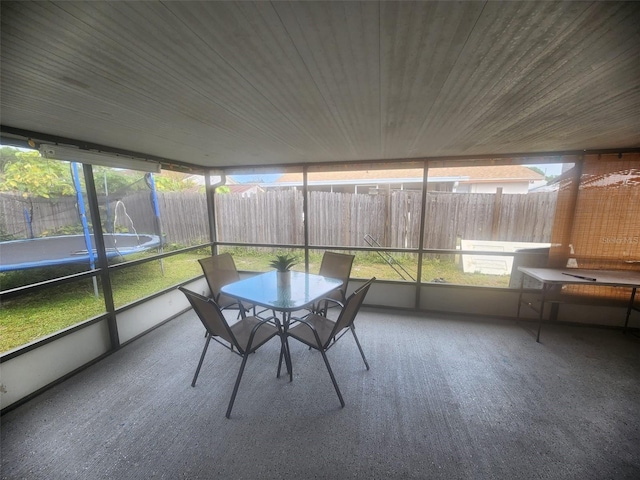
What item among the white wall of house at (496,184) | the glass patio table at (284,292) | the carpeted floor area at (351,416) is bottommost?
the carpeted floor area at (351,416)

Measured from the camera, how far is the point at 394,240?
12.5 feet

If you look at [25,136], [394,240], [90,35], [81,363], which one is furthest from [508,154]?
[81,363]

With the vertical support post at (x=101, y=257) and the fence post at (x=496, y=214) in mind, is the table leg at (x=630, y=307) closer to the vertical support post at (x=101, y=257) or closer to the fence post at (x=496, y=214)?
the fence post at (x=496, y=214)

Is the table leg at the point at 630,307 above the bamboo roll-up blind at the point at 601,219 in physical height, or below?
below

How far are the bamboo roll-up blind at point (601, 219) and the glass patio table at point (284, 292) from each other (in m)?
3.00

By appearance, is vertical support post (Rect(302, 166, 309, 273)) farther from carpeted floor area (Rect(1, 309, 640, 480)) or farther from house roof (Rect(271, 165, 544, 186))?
carpeted floor area (Rect(1, 309, 640, 480))

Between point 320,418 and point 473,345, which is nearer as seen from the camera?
point 320,418

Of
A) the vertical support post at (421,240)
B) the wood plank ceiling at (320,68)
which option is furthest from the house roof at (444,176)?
the wood plank ceiling at (320,68)

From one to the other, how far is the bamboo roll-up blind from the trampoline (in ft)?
18.5

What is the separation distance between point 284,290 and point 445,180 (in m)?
3.48

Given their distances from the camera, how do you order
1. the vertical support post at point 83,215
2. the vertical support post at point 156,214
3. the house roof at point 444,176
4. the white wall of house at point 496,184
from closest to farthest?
the vertical support post at point 83,215, the vertical support post at point 156,214, the house roof at point 444,176, the white wall of house at point 496,184

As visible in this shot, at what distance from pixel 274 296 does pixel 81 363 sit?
2.06m

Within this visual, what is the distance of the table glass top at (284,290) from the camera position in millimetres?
2182

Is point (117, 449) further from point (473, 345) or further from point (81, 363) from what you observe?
point (473, 345)
